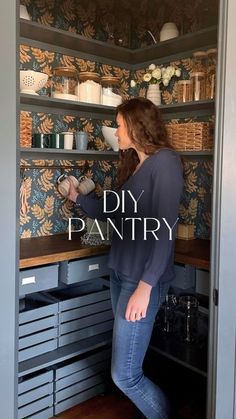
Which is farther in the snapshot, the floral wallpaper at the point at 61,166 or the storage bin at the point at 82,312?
the floral wallpaper at the point at 61,166

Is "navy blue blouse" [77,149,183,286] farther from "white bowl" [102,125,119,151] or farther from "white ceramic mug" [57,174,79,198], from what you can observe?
"white bowl" [102,125,119,151]

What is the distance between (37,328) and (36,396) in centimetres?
34

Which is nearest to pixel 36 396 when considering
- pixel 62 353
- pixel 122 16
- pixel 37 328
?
pixel 62 353

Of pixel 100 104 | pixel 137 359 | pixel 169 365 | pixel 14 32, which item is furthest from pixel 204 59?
pixel 169 365

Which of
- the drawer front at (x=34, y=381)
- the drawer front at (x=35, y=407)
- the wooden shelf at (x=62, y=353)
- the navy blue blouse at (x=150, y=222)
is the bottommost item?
the drawer front at (x=35, y=407)

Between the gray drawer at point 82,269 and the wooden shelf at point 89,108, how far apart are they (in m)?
0.85

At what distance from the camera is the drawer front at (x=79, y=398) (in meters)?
2.16

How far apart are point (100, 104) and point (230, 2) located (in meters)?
1.06

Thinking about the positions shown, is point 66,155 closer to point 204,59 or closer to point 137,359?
point 204,59

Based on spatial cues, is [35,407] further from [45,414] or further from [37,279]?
[37,279]

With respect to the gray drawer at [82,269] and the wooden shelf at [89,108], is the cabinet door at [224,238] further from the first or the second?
the gray drawer at [82,269]

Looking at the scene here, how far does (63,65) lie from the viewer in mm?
2465

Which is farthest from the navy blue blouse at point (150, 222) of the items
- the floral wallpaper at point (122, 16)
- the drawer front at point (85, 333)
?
the floral wallpaper at point (122, 16)

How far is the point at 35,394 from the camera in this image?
2.04 metres
